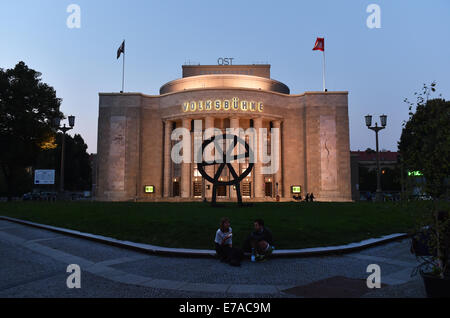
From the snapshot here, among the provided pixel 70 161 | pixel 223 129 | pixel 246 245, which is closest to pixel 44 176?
pixel 223 129

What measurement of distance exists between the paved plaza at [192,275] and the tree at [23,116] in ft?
115

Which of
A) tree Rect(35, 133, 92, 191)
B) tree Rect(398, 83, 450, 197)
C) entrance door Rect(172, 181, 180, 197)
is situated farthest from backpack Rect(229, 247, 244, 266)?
tree Rect(35, 133, 92, 191)

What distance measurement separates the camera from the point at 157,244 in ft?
42.8

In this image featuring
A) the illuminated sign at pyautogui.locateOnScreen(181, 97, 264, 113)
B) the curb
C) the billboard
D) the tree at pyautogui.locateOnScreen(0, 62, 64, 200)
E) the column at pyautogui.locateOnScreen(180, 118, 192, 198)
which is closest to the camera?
the curb

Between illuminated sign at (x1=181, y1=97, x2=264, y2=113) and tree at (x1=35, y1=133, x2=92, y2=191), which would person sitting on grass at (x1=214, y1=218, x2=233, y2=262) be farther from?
tree at (x1=35, y1=133, x2=92, y2=191)

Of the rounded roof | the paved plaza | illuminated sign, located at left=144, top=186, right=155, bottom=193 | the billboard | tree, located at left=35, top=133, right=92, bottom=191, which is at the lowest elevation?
the paved plaza

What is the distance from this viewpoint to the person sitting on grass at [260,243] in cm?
1069

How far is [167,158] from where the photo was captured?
→ 60.2 metres

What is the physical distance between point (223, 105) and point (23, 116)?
30.1 meters

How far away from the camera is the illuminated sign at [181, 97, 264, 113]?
187 feet

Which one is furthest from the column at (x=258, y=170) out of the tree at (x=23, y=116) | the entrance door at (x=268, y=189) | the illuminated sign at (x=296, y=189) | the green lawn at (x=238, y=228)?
the green lawn at (x=238, y=228)

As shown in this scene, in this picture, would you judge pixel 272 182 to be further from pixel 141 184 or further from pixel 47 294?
pixel 47 294
